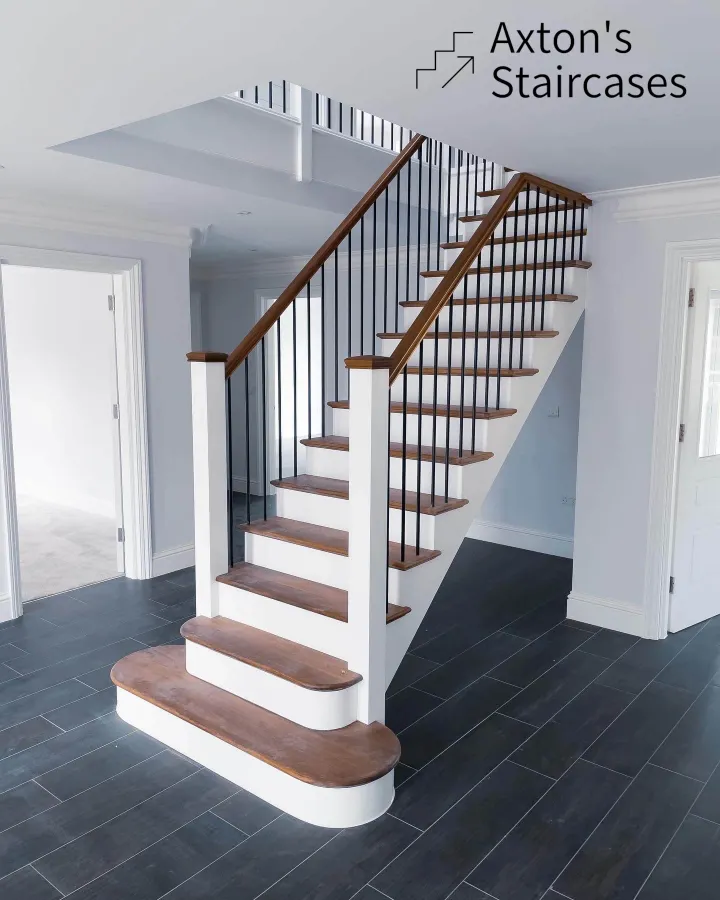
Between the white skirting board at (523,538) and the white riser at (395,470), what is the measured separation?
2.56 m

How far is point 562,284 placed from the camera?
399 cm

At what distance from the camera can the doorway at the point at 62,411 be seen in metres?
Result: 6.28

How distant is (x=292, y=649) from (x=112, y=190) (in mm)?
2531

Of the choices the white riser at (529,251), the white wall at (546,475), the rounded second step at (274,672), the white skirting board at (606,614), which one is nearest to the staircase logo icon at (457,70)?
the white riser at (529,251)

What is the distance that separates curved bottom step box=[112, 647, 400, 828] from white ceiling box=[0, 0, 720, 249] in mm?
2212

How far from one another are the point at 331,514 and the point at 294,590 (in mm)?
456

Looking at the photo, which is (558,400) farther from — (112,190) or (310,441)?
(112,190)

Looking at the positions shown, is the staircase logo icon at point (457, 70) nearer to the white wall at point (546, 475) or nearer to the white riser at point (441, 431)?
the white riser at point (441, 431)

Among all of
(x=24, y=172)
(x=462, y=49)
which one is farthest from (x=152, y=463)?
(x=462, y=49)

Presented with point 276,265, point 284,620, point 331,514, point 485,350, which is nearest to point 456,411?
point 485,350

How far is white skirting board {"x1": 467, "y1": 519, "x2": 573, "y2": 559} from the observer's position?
223 inches

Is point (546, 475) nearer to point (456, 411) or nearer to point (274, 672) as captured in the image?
point (456, 411)

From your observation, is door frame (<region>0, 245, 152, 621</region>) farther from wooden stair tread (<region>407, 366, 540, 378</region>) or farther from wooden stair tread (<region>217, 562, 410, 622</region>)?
wooden stair tread (<region>407, 366, 540, 378</region>)

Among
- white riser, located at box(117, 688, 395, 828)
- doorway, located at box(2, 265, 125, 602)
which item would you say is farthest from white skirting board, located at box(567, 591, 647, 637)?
doorway, located at box(2, 265, 125, 602)
